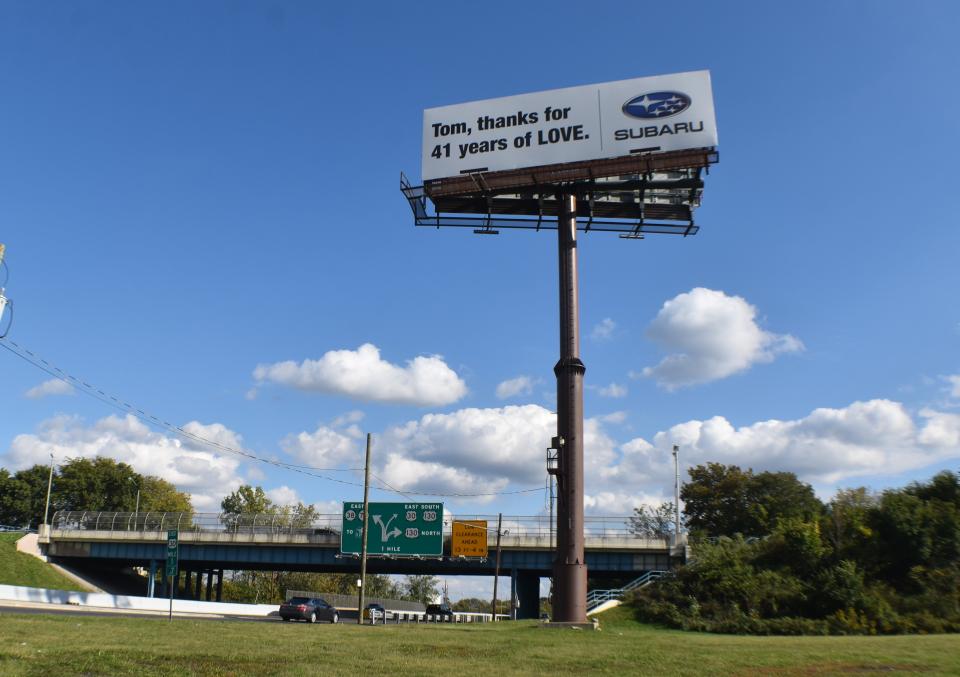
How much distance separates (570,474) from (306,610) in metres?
18.1

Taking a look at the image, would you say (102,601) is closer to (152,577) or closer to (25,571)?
(25,571)

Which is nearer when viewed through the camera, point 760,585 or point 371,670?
point 371,670

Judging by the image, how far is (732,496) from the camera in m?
76.8

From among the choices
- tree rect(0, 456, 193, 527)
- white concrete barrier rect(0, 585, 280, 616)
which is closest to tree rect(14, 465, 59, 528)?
tree rect(0, 456, 193, 527)

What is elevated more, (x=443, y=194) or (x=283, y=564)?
(x=443, y=194)

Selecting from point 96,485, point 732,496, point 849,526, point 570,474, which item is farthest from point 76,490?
point 849,526

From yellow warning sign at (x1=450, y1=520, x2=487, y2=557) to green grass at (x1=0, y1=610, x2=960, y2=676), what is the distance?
36492 mm

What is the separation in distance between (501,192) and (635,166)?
7.93m

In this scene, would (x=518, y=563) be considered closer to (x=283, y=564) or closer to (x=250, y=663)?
(x=283, y=564)

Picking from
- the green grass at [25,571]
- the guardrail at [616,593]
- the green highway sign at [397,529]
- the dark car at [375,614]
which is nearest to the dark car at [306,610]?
the dark car at [375,614]

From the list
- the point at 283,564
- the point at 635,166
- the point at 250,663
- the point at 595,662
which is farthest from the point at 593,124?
the point at 283,564

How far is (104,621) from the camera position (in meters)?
26.8

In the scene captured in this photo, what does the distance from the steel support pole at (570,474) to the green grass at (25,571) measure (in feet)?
175

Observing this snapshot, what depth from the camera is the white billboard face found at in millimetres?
42531
